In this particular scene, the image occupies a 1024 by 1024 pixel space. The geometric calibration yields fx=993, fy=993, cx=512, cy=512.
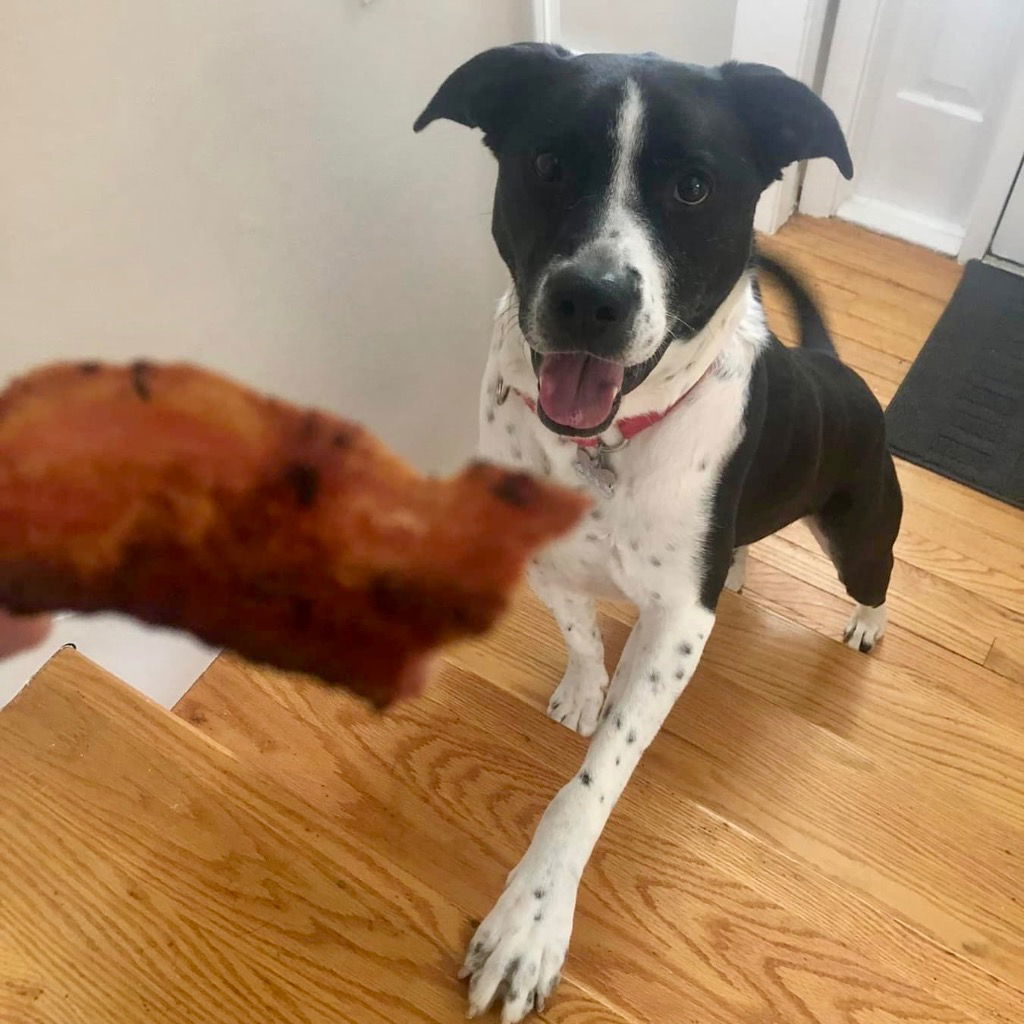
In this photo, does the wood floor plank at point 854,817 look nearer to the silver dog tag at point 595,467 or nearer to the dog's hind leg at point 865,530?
the dog's hind leg at point 865,530

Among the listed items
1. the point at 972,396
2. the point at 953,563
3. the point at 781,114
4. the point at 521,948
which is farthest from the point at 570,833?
the point at 972,396

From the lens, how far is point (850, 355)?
2541 millimetres

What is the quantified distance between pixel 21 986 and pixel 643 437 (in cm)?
93

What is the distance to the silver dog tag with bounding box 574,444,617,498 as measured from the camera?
1234mm

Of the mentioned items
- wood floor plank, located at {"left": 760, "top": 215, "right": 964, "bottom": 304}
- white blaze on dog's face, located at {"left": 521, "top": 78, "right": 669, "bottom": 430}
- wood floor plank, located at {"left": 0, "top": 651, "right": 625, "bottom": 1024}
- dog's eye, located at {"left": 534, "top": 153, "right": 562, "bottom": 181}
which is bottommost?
wood floor plank, located at {"left": 760, "top": 215, "right": 964, "bottom": 304}

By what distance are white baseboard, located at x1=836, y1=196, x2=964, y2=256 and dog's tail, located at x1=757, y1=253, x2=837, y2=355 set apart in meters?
1.17

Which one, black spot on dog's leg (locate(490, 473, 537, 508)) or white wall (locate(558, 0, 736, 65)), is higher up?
black spot on dog's leg (locate(490, 473, 537, 508))

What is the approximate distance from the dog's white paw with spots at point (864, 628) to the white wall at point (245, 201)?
0.88 m

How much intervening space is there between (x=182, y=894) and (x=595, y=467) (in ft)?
2.27

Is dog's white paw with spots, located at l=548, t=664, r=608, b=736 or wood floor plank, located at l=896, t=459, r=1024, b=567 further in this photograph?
wood floor plank, located at l=896, t=459, r=1024, b=567

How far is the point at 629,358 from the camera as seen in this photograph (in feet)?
3.39

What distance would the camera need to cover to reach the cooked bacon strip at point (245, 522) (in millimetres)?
499

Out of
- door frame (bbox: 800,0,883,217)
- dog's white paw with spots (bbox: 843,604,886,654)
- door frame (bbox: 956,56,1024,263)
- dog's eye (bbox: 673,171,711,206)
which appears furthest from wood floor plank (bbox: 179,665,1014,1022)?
door frame (bbox: 956,56,1024,263)

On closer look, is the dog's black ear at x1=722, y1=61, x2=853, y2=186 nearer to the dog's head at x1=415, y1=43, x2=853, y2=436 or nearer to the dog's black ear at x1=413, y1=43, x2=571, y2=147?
the dog's head at x1=415, y1=43, x2=853, y2=436
